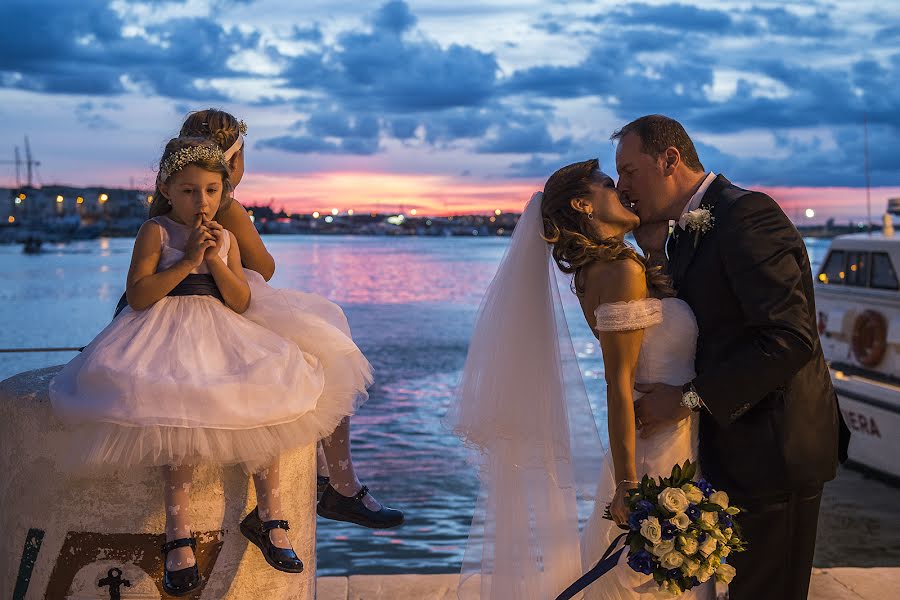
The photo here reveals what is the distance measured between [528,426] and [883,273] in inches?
297

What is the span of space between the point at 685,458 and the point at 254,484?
1.54 m

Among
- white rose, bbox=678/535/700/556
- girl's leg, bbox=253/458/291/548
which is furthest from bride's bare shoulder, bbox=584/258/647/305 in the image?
girl's leg, bbox=253/458/291/548

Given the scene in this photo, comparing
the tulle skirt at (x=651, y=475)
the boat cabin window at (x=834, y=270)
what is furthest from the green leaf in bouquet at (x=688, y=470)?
the boat cabin window at (x=834, y=270)

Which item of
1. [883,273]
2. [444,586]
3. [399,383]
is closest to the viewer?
[444,586]

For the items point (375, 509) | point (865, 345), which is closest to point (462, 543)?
point (375, 509)

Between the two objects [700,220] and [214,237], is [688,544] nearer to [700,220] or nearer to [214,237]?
[700,220]

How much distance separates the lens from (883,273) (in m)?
10.1

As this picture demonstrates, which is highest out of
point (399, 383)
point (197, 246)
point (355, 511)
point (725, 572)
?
point (197, 246)

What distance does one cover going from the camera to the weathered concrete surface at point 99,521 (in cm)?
342

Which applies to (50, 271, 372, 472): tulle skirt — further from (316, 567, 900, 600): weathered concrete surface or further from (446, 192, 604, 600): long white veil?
(316, 567, 900, 600): weathered concrete surface

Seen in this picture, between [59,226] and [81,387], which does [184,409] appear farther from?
[59,226]

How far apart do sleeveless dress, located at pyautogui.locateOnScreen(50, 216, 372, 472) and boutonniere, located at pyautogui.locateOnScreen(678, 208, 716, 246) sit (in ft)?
4.44

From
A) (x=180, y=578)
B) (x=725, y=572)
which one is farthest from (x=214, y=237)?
(x=725, y=572)

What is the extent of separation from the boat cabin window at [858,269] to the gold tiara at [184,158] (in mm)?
8332
